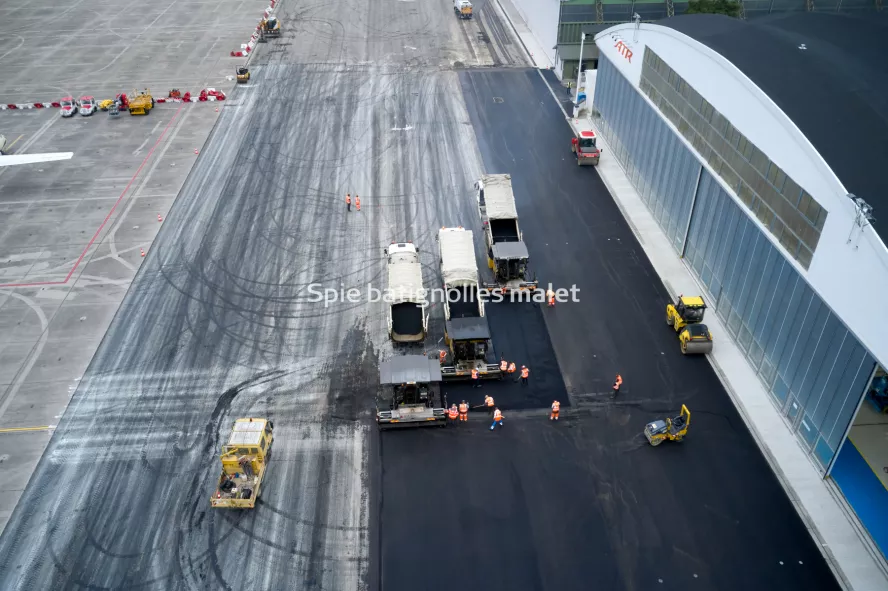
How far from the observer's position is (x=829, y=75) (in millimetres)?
30531

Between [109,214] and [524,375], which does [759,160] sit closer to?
[524,375]

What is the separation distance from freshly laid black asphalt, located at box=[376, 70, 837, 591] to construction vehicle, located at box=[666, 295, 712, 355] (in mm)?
553

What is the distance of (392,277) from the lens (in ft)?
107

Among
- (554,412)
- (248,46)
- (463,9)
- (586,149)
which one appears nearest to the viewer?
(554,412)

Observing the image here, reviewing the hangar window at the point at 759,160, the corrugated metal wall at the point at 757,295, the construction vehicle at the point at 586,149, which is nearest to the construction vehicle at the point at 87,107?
the construction vehicle at the point at 586,149

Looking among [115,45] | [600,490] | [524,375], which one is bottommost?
[600,490]

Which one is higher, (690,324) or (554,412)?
(690,324)

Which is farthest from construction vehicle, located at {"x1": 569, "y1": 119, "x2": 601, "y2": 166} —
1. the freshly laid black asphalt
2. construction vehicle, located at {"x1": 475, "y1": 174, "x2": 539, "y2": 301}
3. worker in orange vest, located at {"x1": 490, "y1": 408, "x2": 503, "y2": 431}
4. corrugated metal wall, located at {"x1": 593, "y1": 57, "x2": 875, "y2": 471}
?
worker in orange vest, located at {"x1": 490, "y1": 408, "x2": 503, "y2": 431}

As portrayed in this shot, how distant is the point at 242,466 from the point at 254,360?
705 centimetres

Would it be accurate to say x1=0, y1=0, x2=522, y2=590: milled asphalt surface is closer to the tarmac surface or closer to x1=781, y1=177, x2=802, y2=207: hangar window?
the tarmac surface

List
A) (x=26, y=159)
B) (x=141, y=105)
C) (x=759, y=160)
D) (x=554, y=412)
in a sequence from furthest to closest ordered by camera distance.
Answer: (x=141, y=105) < (x=26, y=159) < (x=759, y=160) < (x=554, y=412)

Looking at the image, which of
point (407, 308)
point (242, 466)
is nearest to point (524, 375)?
point (407, 308)

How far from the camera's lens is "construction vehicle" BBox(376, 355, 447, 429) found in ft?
90.5

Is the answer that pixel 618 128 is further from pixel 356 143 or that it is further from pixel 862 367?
pixel 862 367
